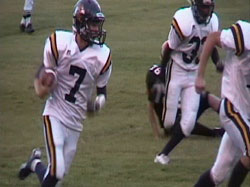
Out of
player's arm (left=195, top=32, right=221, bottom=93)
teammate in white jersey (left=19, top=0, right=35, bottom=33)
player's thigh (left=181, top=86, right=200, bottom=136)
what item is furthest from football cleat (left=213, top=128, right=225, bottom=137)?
teammate in white jersey (left=19, top=0, right=35, bottom=33)

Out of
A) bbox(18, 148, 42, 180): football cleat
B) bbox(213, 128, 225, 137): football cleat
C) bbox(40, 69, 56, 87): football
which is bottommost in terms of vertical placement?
bbox(213, 128, 225, 137): football cleat

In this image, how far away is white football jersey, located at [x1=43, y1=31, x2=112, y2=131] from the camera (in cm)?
788

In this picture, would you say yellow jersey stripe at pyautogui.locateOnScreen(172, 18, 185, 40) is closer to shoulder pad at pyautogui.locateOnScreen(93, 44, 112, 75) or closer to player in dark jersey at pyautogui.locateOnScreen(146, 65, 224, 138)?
player in dark jersey at pyautogui.locateOnScreen(146, 65, 224, 138)

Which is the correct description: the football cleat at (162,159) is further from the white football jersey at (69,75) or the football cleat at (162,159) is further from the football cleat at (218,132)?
the white football jersey at (69,75)

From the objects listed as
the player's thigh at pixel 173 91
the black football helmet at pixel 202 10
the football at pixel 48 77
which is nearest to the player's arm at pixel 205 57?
the football at pixel 48 77

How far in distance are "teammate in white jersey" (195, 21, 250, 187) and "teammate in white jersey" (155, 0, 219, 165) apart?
199 centimetres

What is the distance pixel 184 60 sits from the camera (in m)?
10.0

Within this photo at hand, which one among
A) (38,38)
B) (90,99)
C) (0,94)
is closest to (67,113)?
(90,99)

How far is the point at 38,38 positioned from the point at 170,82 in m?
9.15

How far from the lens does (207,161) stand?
32.4 ft

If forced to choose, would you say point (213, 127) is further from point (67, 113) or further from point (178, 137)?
point (67, 113)

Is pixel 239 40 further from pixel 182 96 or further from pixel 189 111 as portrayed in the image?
pixel 182 96

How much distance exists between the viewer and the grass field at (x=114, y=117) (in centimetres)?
921

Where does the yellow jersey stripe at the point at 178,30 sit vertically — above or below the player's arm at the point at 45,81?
below
